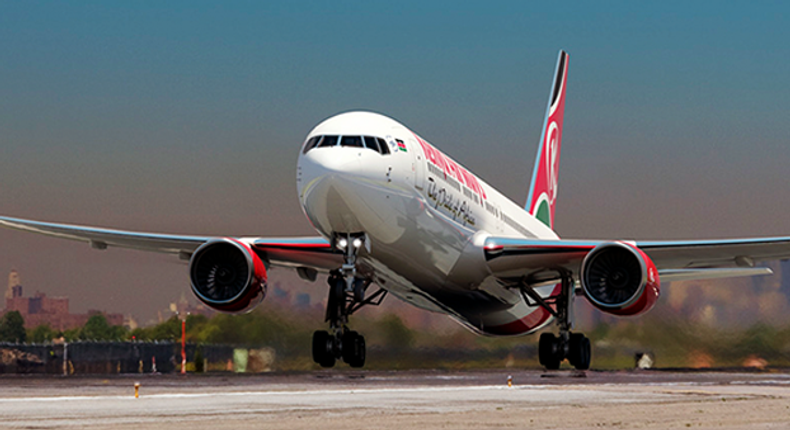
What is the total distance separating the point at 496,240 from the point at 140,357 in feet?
102

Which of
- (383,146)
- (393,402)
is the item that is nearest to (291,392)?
(393,402)

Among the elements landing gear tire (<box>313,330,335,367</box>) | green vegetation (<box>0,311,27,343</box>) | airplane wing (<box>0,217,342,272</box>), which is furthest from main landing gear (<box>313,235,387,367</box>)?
green vegetation (<box>0,311,27,343</box>)

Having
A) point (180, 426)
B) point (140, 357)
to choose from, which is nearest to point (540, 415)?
point (180, 426)

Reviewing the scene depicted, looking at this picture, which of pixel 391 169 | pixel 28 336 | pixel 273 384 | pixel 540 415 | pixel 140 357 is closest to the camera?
pixel 391 169

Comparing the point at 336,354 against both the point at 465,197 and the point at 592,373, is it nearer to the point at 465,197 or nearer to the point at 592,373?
the point at 465,197

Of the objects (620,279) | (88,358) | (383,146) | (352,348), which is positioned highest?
Result: (383,146)

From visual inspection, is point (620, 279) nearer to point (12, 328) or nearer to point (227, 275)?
point (227, 275)

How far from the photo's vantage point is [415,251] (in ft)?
91.4

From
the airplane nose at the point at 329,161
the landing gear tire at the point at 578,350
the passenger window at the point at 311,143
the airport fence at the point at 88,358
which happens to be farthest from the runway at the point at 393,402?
the passenger window at the point at 311,143

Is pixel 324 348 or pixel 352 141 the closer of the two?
pixel 352 141

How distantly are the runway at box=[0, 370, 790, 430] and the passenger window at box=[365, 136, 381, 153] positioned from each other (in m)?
6.22

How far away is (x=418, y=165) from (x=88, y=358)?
113 ft

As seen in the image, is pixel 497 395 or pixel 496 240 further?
pixel 497 395

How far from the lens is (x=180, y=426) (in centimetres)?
2319
